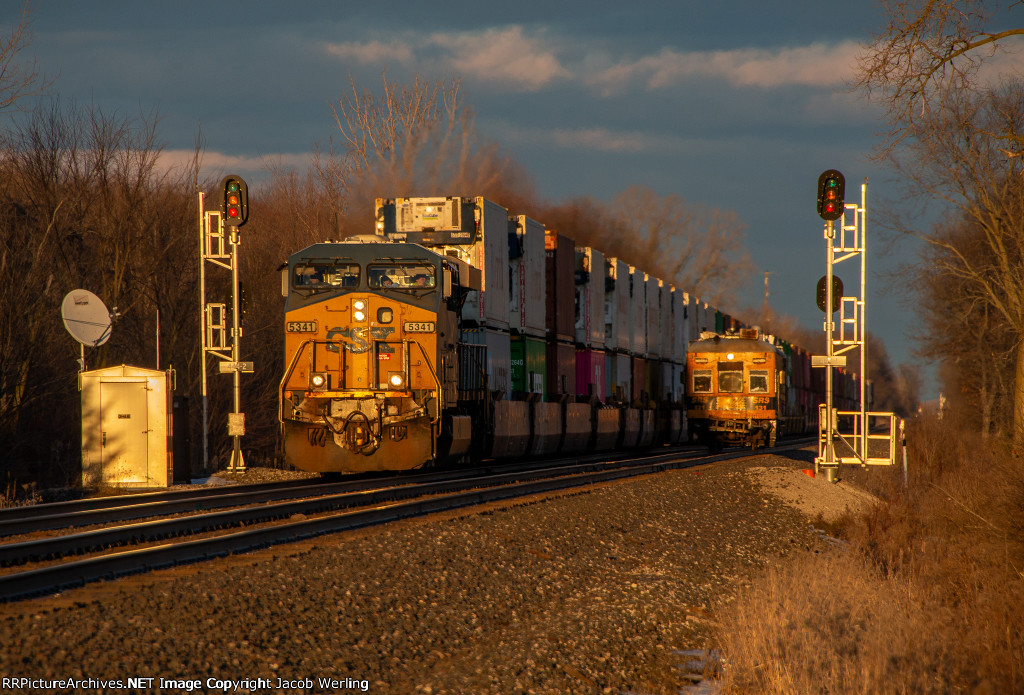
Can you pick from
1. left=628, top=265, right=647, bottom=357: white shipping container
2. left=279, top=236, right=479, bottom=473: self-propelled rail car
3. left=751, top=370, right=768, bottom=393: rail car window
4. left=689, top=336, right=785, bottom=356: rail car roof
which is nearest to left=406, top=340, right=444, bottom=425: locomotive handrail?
left=279, top=236, right=479, bottom=473: self-propelled rail car

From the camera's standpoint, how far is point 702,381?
27969 millimetres

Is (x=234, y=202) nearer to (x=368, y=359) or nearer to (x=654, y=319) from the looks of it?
(x=368, y=359)

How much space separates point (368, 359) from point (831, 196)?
25.9 feet

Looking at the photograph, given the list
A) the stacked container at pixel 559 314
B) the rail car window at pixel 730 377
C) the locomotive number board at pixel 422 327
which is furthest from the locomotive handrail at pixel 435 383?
the rail car window at pixel 730 377

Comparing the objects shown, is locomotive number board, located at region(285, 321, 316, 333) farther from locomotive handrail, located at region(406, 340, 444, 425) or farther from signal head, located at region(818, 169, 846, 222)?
signal head, located at region(818, 169, 846, 222)

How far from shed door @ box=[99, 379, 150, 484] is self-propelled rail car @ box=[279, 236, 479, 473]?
246 centimetres

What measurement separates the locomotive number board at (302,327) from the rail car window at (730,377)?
14.6m

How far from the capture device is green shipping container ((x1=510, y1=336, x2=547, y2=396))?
2234cm

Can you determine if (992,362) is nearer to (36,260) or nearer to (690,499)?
(690,499)

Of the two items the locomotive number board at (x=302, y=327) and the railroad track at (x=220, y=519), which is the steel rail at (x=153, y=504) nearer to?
the railroad track at (x=220, y=519)

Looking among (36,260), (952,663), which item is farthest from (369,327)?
(952,663)

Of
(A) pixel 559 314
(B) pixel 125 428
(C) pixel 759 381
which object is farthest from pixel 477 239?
(C) pixel 759 381

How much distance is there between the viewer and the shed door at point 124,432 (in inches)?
639

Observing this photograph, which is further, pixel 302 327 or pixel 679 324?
pixel 679 324
